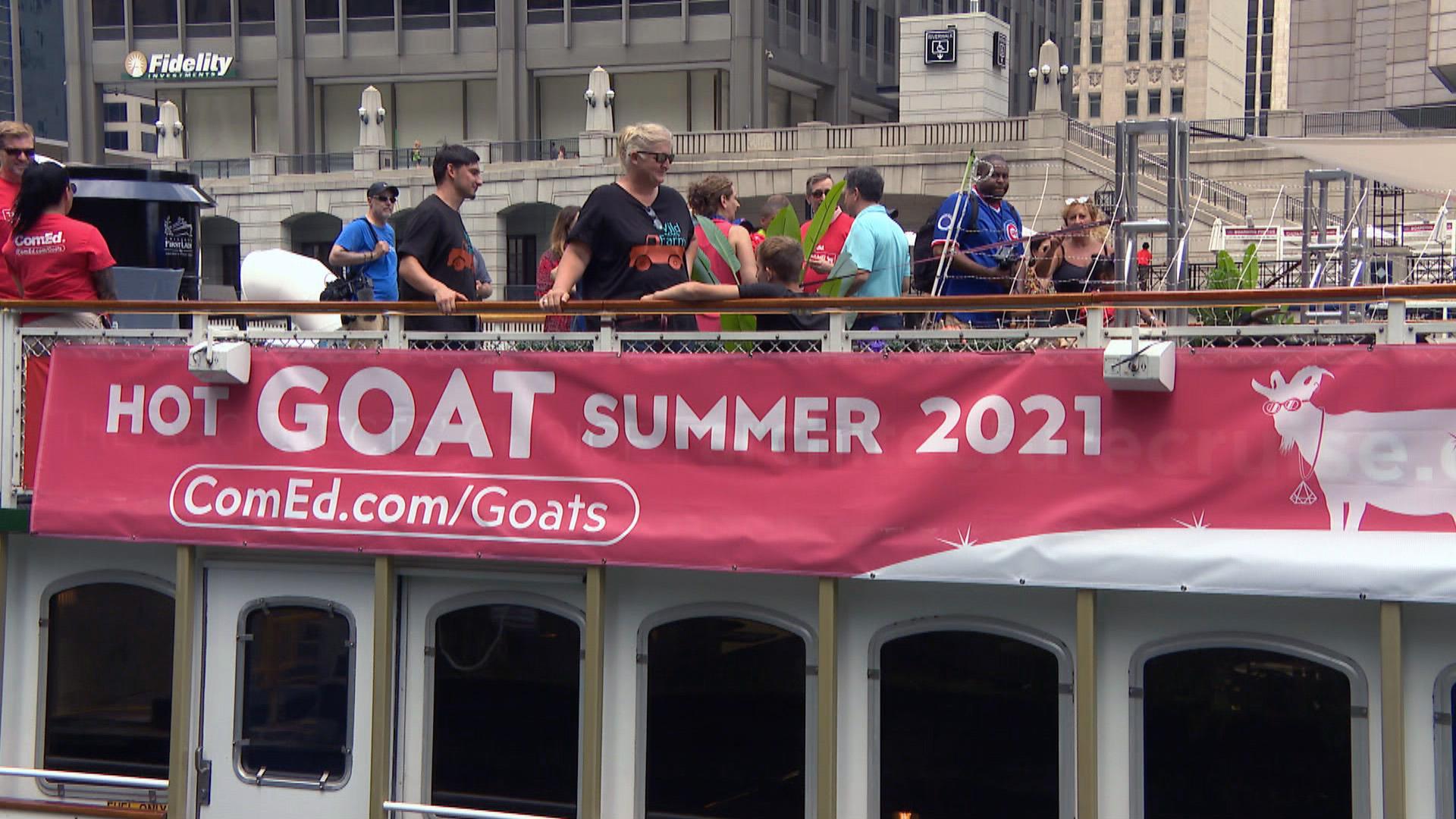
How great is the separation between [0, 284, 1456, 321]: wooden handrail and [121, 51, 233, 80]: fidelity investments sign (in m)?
59.4

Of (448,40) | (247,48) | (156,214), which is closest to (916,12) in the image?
(448,40)

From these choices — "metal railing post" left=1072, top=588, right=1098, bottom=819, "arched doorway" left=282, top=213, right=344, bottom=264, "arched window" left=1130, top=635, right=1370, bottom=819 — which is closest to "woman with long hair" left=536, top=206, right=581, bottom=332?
"metal railing post" left=1072, top=588, right=1098, bottom=819

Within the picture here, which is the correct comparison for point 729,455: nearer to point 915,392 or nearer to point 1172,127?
point 915,392

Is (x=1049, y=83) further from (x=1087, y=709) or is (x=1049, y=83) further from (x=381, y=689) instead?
(x=1087, y=709)

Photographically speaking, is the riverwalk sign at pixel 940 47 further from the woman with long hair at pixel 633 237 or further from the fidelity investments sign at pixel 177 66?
the woman with long hair at pixel 633 237

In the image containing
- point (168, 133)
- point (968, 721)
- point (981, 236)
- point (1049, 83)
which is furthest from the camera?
point (168, 133)

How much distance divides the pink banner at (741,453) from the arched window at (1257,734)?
0.50 m

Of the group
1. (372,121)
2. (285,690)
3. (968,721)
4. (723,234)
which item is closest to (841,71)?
(372,121)

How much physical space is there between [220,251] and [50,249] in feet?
174

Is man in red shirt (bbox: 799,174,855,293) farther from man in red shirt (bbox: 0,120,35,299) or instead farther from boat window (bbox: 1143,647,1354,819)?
man in red shirt (bbox: 0,120,35,299)

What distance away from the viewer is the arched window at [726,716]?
6.96 m

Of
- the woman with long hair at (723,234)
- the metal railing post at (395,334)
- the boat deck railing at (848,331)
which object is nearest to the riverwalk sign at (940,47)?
the woman with long hair at (723,234)

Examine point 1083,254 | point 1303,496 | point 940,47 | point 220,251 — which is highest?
point 940,47

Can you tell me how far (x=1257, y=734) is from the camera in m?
6.09
